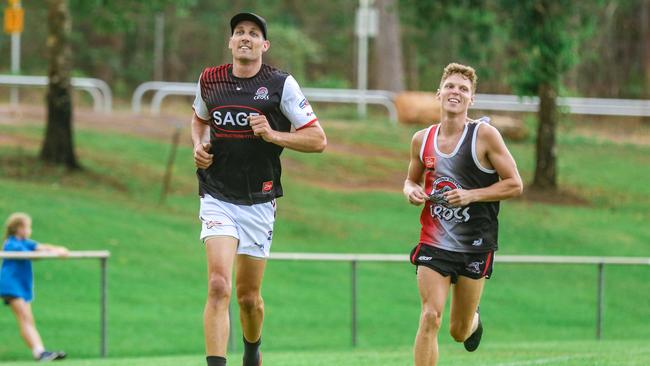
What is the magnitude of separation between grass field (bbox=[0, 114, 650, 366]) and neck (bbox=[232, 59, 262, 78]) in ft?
11.4

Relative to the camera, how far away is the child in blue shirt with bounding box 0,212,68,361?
14273mm

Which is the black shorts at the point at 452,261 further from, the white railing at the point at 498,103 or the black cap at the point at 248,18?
the white railing at the point at 498,103

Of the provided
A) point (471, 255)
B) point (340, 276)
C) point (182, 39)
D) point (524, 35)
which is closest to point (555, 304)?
point (340, 276)

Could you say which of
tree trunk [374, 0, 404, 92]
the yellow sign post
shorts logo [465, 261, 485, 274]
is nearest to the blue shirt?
shorts logo [465, 261, 485, 274]

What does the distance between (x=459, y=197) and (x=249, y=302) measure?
1.64m

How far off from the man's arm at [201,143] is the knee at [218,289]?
803mm

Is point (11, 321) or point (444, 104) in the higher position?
point (444, 104)

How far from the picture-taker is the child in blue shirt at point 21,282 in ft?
46.8

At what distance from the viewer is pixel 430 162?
8875 mm

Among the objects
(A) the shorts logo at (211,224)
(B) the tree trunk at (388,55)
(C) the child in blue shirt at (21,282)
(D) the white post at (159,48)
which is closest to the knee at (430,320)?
(A) the shorts logo at (211,224)

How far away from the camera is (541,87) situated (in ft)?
91.5

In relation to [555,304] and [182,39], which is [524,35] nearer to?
[555,304]

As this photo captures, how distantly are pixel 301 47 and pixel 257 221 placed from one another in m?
41.3

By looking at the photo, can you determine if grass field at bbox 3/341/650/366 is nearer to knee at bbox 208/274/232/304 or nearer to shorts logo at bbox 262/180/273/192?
shorts logo at bbox 262/180/273/192
